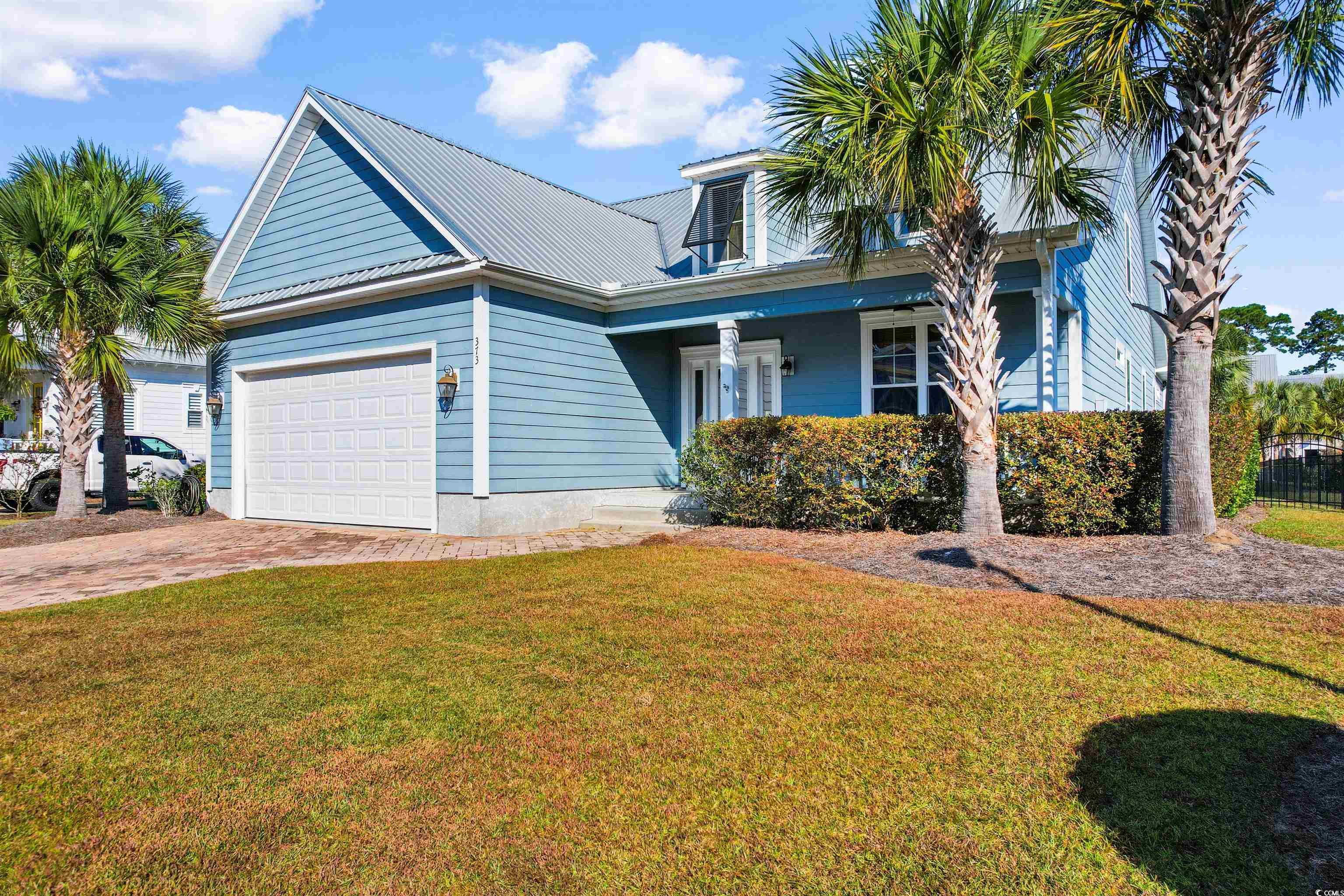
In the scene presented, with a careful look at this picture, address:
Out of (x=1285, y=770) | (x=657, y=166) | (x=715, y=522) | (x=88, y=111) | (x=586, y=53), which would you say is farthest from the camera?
(x=586, y=53)

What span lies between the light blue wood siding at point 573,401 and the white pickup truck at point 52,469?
7.49 meters

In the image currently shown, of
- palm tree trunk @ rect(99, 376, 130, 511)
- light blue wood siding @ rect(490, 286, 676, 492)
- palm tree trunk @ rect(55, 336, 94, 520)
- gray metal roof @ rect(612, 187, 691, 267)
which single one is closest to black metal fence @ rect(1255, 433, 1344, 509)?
light blue wood siding @ rect(490, 286, 676, 492)

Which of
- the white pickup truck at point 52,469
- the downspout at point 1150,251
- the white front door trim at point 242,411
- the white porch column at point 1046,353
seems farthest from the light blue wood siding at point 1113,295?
the white pickup truck at point 52,469

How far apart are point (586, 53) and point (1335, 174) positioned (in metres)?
16.9

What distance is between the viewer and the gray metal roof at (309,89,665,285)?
427 inches

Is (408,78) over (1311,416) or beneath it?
over

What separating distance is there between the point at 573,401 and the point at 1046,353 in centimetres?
637

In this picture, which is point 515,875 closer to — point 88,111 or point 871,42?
point 871,42

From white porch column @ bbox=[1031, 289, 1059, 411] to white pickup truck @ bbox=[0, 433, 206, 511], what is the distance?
556 inches

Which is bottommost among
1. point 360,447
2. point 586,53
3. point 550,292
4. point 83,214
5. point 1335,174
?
point 360,447

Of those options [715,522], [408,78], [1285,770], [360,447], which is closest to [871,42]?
[715,522]

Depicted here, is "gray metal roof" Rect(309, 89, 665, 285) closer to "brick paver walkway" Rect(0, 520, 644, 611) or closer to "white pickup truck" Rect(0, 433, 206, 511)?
"brick paver walkway" Rect(0, 520, 644, 611)

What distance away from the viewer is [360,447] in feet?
37.3

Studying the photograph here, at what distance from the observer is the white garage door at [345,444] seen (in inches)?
421
